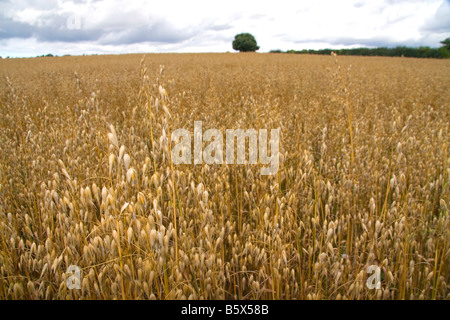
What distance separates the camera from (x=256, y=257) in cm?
154

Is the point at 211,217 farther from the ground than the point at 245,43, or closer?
closer

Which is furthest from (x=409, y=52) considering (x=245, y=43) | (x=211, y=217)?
(x=211, y=217)

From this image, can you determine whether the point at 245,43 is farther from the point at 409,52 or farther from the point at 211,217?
the point at 211,217

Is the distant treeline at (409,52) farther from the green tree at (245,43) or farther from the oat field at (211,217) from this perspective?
the oat field at (211,217)

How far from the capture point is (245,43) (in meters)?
56.1

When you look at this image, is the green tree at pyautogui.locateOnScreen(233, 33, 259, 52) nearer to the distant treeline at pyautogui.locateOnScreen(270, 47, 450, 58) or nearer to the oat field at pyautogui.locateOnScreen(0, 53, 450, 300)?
the distant treeline at pyautogui.locateOnScreen(270, 47, 450, 58)

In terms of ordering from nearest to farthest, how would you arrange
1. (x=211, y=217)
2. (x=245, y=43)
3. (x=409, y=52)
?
(x=211, y=217) → (x=409, y=52) → (x=245, y=43)

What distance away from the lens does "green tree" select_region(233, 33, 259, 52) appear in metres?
56.2

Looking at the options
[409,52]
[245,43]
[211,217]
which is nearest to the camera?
[211,217]

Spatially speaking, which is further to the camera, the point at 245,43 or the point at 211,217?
the point at 245,43

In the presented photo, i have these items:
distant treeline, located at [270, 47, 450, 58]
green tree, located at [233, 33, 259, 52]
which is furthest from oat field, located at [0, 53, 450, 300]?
green tree, located at [233, 33, 259, 52]

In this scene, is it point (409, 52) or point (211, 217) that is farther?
point (409, 52)

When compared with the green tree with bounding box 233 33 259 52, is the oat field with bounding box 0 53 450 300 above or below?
below
